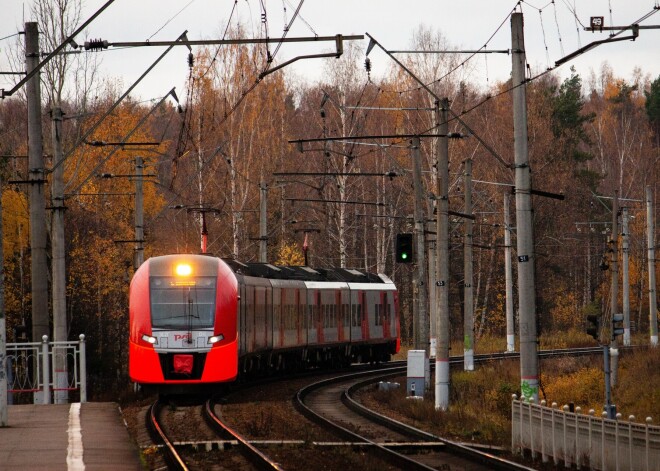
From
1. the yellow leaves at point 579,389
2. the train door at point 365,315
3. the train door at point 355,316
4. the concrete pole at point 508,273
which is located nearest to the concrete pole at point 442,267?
the yellow leaves at point 579,389

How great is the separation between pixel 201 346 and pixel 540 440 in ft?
33.7

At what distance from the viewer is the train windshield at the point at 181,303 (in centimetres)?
2742

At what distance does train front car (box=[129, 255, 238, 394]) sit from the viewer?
89.4 ft

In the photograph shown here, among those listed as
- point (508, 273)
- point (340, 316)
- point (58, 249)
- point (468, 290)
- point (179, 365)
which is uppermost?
point (58, 249)

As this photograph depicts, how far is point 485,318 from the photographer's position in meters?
70.1

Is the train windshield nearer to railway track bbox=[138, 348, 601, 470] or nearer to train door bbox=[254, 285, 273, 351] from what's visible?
railway track bbox=[138, 348, 601, 470]

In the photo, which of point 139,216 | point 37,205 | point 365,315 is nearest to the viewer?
point 37,205

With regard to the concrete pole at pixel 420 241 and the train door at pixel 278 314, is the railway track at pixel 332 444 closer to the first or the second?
the concrete pole at pixel 420 241

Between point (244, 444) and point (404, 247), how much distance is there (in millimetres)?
12615

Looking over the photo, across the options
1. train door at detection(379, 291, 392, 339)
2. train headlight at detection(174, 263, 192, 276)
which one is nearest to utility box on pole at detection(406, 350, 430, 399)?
train headlight at detection(174, 263, 192, 276)

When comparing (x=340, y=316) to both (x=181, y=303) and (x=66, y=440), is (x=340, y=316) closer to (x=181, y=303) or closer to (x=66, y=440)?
(x=181, y=303)

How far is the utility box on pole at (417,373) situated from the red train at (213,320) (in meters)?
3.67

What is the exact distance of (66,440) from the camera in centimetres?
1825

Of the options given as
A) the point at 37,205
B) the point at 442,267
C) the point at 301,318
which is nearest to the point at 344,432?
the point at 442,267
